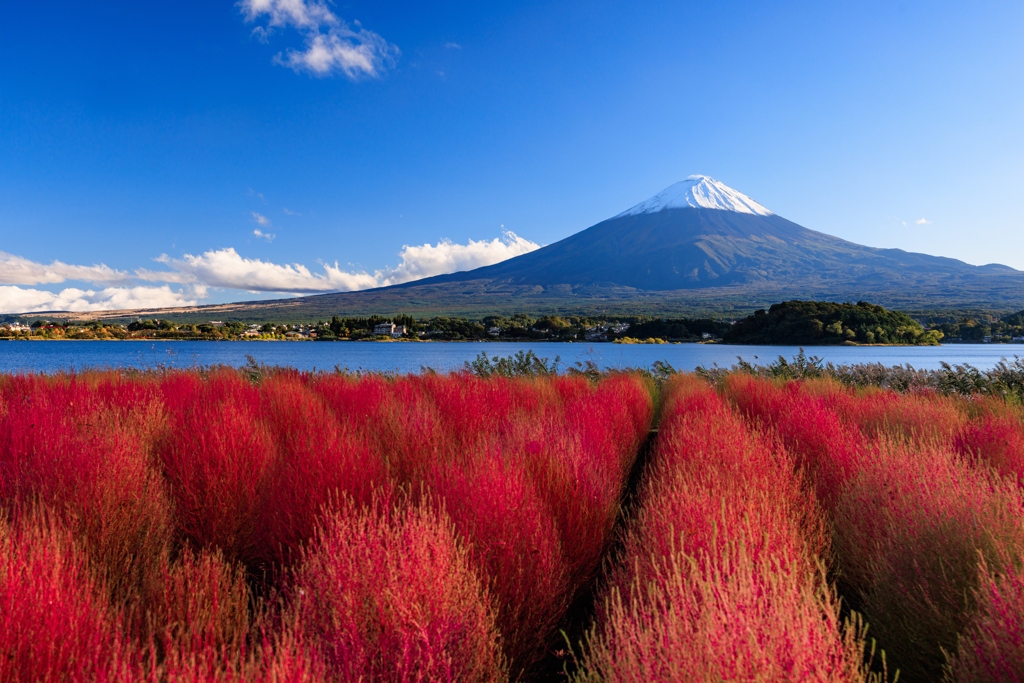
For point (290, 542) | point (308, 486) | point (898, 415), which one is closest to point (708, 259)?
point (898, 415)

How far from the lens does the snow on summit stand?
7092 inches

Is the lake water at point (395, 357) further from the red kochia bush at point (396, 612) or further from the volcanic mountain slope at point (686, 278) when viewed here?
the volcanic mountain slope at point (686, 278)

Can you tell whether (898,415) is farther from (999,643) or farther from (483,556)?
(483,556)

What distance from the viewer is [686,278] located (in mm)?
139625

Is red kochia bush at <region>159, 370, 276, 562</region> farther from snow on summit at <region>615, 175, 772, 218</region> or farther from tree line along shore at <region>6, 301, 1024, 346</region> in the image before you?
snow on summit at <region>615, 175, 772, 218</region>

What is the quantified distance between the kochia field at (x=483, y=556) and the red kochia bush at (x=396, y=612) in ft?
0.05

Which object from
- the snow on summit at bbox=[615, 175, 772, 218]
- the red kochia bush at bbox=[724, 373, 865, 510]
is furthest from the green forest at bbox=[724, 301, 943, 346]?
the snow on summit at bbox=[615, 175, 772, 218]

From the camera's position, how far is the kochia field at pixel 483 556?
1954 mm

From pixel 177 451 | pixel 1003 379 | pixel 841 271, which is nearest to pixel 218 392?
pixel 177 451

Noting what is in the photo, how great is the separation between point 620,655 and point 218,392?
23.6ft

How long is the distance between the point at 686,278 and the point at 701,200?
188 ft

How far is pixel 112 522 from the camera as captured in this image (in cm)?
332

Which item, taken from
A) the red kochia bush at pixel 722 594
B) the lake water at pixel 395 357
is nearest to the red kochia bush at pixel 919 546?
the red kochia bush at pixel 722 594

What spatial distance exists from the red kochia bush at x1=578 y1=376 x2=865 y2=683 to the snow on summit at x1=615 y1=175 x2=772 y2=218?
18593cm
